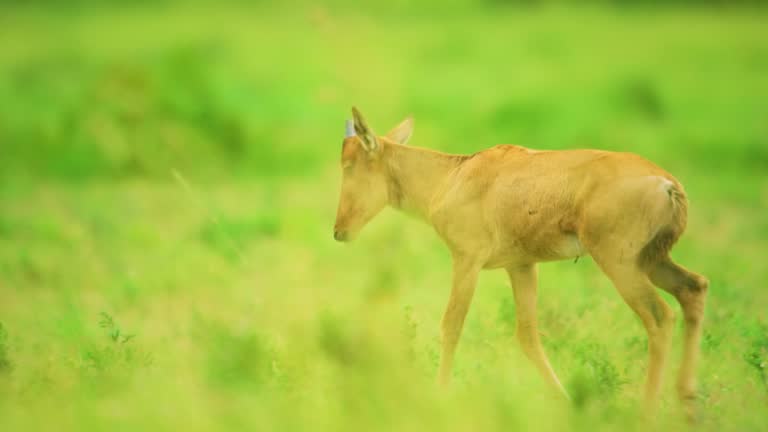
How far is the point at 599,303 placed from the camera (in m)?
9.91

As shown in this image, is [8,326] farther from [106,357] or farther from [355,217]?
[355,217]

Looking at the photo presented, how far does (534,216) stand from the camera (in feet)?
24.9

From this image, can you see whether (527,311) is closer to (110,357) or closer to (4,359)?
(110,357)

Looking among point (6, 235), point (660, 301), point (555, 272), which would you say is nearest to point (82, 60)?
point (6, 235)

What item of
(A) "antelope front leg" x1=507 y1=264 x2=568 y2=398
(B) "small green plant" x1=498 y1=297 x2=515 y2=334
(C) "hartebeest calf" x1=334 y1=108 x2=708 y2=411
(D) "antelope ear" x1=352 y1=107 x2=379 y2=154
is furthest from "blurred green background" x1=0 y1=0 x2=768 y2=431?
(D) "antelope ear" x1=352 y1=107 x2=379 y2=154

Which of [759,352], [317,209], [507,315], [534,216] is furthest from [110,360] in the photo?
[317,209]

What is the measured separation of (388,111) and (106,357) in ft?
41.1

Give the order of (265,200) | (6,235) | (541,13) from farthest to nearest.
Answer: (541,13)
(265,200)
(6,235)

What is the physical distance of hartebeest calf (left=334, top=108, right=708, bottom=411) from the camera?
7020mm

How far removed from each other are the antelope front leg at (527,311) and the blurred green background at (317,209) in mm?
206

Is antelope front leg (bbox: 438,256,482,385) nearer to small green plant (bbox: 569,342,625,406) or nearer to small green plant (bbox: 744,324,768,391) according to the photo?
small green plant (bbox: 569,342,625,406)

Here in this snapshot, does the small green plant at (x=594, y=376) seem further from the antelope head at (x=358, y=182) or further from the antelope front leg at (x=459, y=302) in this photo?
the antelope head at (x=358, y=182)

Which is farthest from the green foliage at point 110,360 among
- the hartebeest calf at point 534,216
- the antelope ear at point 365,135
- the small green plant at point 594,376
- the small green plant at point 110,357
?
the small green plant at point 594,376

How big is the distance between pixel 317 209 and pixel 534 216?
8404mm
